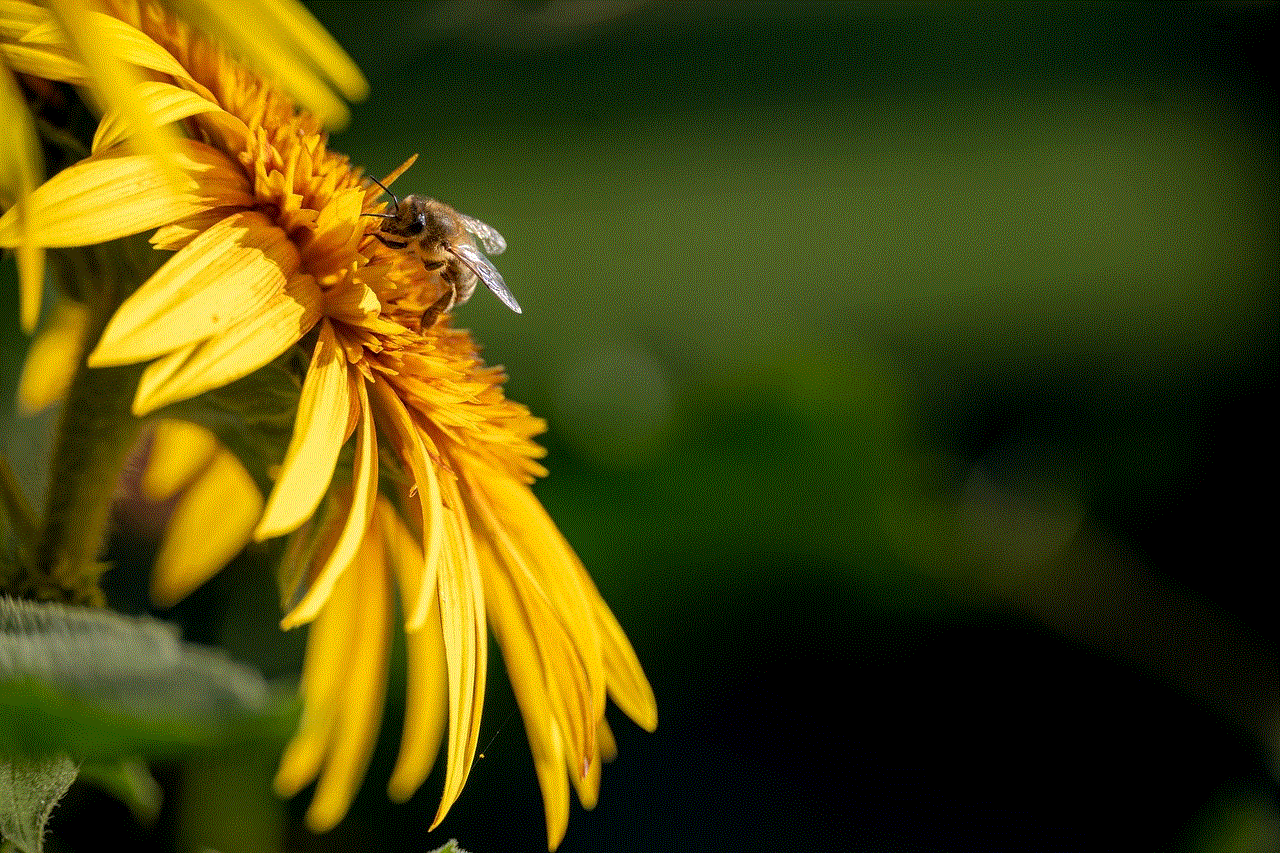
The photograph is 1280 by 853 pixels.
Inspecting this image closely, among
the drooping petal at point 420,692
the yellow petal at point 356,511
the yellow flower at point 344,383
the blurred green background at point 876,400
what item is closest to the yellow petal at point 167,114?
the yellow flower at point 344,383

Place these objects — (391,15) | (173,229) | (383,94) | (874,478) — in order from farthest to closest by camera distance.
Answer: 1. (383,94)
2. (391,15)
3. (874,478)
4. (173,229)

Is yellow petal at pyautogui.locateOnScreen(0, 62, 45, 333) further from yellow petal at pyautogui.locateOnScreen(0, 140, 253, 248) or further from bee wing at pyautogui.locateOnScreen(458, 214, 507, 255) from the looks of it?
bee wing at pyautogui.locateOnScreen(458, 214, 507, 255)

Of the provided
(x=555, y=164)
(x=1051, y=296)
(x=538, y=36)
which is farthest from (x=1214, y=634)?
(x=555, y=164)

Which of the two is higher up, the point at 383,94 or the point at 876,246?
the point at 876,246

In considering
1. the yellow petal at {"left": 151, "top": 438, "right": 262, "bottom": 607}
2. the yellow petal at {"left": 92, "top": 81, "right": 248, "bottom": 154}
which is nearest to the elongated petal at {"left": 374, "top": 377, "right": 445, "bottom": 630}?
the yellow petal at {"left": 92, "top": 81, "right": 248, "bottom": 154}

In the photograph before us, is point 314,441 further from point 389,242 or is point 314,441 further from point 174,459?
point 174,459

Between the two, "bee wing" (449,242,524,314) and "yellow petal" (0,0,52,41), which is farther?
"bee wing" (449,242,524,314)

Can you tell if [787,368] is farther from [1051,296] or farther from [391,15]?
[1051,296]
